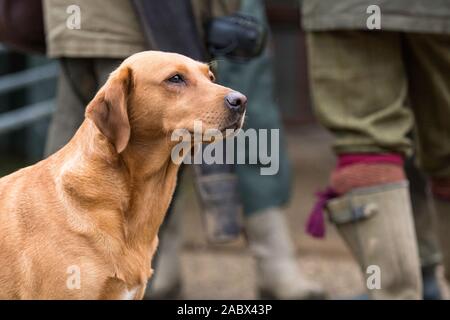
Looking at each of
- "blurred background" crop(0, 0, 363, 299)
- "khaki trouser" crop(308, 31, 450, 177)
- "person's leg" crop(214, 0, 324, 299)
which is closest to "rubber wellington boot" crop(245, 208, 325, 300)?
"person's leg" crop(214, 0, 324, 299)

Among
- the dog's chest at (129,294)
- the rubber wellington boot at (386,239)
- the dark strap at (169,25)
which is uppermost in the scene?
the dark strap at (169,25)

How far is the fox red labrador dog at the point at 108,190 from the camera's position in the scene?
9.41 ft

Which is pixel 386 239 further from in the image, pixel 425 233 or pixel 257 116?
pixel 257 116

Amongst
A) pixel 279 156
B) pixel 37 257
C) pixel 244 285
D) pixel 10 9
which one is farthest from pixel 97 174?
pixel 244 285

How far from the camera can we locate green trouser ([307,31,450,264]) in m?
3.68

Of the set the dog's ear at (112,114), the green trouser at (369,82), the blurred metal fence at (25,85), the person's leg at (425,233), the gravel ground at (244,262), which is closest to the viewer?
the dog's ear at (112,114)

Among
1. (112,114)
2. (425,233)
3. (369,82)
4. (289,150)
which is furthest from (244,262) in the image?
(289,150)

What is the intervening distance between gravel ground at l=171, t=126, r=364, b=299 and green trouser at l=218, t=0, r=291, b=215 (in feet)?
1.68

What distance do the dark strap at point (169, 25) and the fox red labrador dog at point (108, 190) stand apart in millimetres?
509

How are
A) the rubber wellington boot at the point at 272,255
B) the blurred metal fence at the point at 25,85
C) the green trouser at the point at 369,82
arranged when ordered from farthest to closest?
1. the blurred metal fence at the point at 25,85
2. the rubber wellington boot at the point at 272,255
3. the green trouser at the point at 369,82

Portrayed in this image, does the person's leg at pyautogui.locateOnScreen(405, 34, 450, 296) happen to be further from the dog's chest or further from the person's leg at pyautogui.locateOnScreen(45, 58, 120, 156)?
the dog's chest

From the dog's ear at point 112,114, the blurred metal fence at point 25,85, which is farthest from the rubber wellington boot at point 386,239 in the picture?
the blurred metal fence at point 25,85

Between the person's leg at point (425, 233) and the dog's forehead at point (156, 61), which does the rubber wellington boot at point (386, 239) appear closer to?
the person's leg at point (425, 233)
